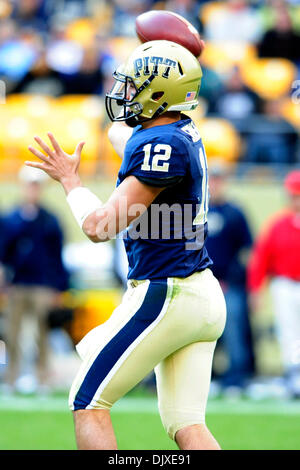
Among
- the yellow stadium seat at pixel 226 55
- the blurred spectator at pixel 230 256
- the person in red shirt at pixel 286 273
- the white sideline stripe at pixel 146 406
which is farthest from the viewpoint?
the yellow stadium seat at pixel 226 55

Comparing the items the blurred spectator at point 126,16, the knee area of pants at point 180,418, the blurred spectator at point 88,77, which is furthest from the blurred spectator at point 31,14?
the knee area of pants at point 180,418

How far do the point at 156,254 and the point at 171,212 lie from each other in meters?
0.18

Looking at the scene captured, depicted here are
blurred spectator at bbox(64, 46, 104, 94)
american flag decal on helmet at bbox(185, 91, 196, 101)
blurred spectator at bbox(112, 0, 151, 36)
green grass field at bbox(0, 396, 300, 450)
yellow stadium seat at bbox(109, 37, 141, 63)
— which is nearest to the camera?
american flag decal on helmet at bbox(185, 91, 196, 101)

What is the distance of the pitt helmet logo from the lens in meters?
3.39

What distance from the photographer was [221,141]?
8.94m

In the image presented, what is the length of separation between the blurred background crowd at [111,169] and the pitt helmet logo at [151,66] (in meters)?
3.49

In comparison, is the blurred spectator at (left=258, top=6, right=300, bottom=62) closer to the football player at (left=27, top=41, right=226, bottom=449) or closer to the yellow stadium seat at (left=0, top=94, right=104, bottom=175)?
the yellow stadium seat at (left=0, top=94, right=104, bottom=175)

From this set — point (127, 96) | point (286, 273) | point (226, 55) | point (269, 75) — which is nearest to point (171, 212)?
point (127, 96)

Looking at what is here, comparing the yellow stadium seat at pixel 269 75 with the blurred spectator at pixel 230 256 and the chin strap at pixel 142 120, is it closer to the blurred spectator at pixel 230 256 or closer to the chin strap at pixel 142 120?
the blurred spectator at pixel 230 256

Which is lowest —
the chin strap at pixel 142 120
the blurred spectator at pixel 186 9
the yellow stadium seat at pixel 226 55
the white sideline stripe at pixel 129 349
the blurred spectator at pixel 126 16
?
the white sideline stripe at pixel 129 349

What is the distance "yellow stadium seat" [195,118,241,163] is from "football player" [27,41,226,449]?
543 cm

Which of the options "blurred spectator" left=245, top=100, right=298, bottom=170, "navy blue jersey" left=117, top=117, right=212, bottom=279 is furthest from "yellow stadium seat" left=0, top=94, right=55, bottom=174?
"navy blue jersey" left=117, top=117, right=212, bottom=279

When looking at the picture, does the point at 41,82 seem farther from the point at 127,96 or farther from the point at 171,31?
the point at 127,96

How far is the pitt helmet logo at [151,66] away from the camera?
339 cm
